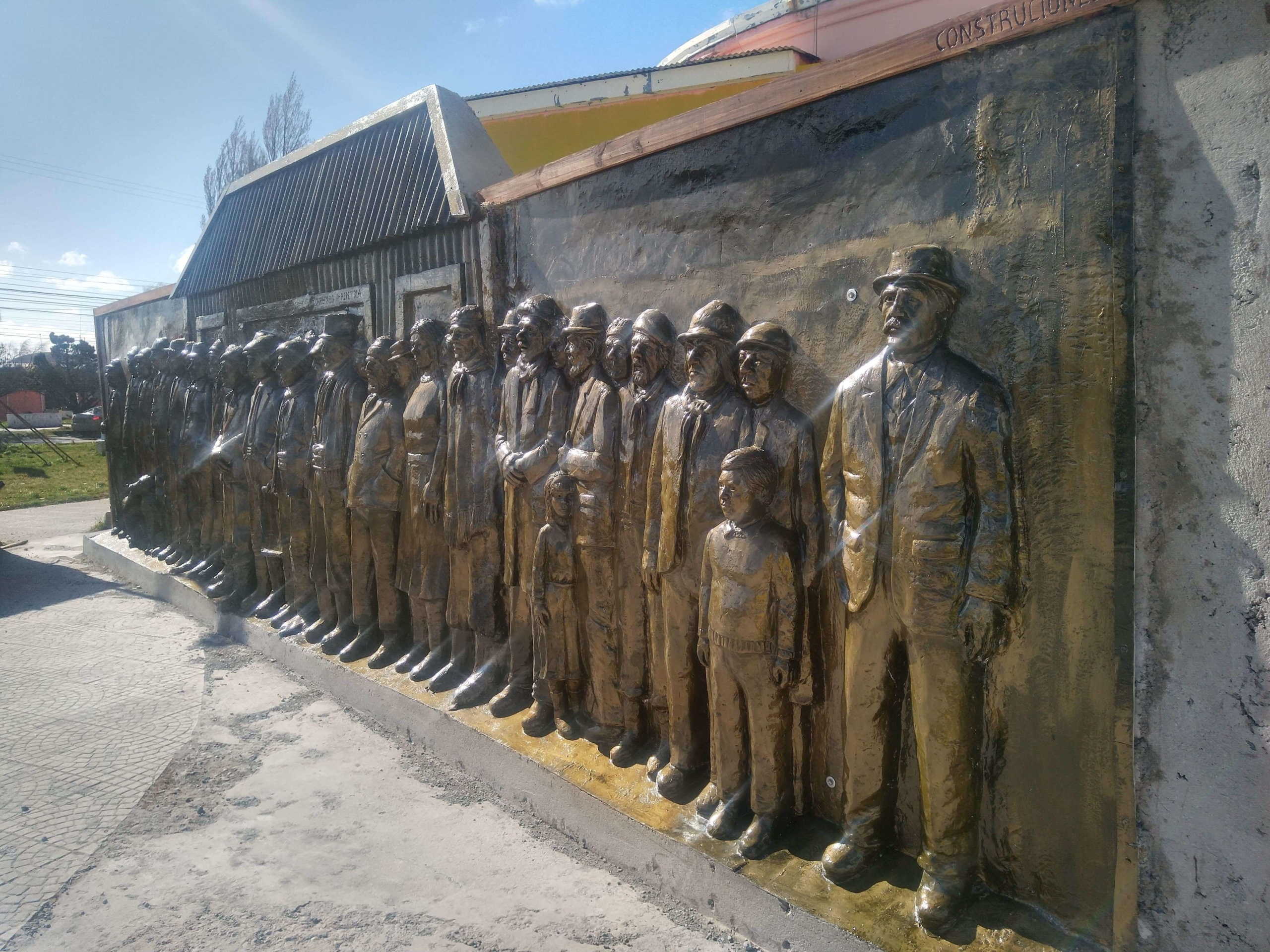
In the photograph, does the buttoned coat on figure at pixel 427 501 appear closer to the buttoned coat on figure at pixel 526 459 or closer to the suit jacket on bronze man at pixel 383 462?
the suit jacket on bronze man at pixel 383 462

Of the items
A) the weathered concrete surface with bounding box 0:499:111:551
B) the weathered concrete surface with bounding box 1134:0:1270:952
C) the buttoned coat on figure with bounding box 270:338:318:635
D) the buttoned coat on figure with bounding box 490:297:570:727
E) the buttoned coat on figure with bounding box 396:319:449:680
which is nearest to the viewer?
the weathered concrete surface with bounding box 1134:0:1270:952

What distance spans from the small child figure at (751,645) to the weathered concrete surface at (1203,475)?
1196 millimetres

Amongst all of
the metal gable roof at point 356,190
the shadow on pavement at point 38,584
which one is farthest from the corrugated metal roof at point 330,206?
the shadow on pavement at point 38,584

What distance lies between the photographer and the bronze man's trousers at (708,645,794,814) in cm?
325

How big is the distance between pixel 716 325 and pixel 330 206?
4915 millimetres

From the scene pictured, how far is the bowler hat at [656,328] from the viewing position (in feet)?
12.5

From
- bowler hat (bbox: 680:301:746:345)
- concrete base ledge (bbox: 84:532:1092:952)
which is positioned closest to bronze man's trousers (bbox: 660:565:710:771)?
concrete base ledge (bbox: 84:532:1092:952)

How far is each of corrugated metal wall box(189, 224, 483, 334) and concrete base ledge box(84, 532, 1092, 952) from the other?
2657 millimetres

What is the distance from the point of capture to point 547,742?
4219mm

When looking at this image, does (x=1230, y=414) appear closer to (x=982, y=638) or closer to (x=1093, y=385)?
(x=1093, y=385)

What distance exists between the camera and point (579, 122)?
8.91 m

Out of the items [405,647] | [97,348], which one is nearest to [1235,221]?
[405,647]

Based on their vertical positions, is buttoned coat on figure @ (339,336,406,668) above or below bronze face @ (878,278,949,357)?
below

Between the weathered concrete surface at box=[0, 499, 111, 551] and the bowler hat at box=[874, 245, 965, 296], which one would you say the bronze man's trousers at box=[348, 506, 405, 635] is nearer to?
the bowler hat at box=[874, 245, 965, 296]
